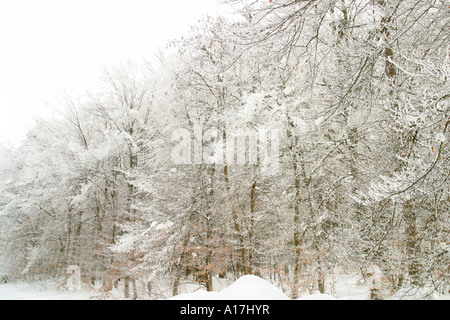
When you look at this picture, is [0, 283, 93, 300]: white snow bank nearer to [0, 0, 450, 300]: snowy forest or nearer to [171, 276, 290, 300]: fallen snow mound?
[0, 0, 450, 300]: snowy forest

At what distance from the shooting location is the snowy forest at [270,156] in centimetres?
314

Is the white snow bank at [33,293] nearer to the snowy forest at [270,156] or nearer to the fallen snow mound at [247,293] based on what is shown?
the snowy forest at [270,156]

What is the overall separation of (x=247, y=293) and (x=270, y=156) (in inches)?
219

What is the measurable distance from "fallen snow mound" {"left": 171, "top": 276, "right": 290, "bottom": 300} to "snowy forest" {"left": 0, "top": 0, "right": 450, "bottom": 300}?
4.60 ft

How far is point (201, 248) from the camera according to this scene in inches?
339

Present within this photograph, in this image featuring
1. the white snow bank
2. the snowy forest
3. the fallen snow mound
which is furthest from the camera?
the white snow bank

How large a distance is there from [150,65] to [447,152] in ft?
44.2

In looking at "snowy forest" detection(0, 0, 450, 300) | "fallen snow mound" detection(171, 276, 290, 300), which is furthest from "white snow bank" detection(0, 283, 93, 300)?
"fallen snow mound" detection(171, 276, 290, 300)

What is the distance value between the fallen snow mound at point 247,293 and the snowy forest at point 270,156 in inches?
55.2

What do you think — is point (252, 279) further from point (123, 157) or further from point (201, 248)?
point (123, 157)

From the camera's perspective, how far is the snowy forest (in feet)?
10.3

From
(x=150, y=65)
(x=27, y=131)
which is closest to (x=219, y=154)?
(x=150, y=65)

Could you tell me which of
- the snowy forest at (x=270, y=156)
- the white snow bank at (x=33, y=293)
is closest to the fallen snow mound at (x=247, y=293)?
the snowy forest at (x=270, y=156)

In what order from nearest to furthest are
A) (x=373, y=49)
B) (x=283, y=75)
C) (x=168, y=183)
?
1. (x=373, y=49)
2. (x=283, y=75)
3. (x=168, y=183)
